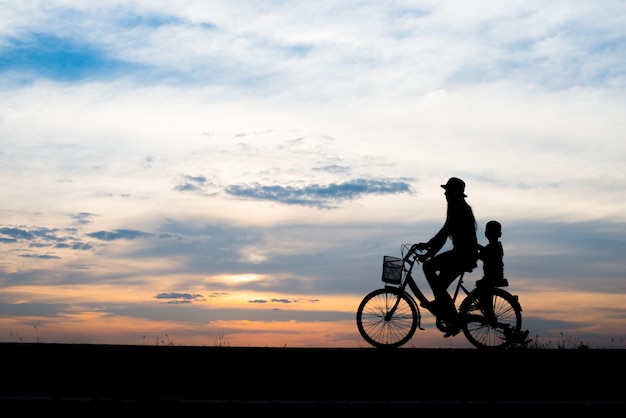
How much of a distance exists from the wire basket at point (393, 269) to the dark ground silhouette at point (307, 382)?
6.80 ft

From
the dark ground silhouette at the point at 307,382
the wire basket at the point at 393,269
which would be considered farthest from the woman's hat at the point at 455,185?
the dark ground silhouette at the point at 307,382

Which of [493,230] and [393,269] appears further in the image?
[393,269]

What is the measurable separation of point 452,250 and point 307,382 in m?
5.14

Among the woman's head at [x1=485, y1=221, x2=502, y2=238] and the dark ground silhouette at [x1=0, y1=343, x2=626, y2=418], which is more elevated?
the woman's head at [x1=485, y1=221, x2=502, y2=238]

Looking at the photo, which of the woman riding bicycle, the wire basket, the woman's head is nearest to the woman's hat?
the woman riding bicycle

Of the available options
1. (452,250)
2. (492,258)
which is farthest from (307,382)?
(492,258)

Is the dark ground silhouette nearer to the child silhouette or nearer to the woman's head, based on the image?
the child silhouette

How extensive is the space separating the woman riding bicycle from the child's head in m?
0.40

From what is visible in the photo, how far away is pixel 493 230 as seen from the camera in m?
12.5

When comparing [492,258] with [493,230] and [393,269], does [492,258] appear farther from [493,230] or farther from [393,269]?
[393,269]

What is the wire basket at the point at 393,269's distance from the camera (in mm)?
12867

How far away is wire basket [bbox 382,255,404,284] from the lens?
1287cm

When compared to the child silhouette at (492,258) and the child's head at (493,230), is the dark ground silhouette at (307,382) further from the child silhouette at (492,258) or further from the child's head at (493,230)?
the child's head at (493,230)

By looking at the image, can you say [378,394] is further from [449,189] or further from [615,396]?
[449,189]
